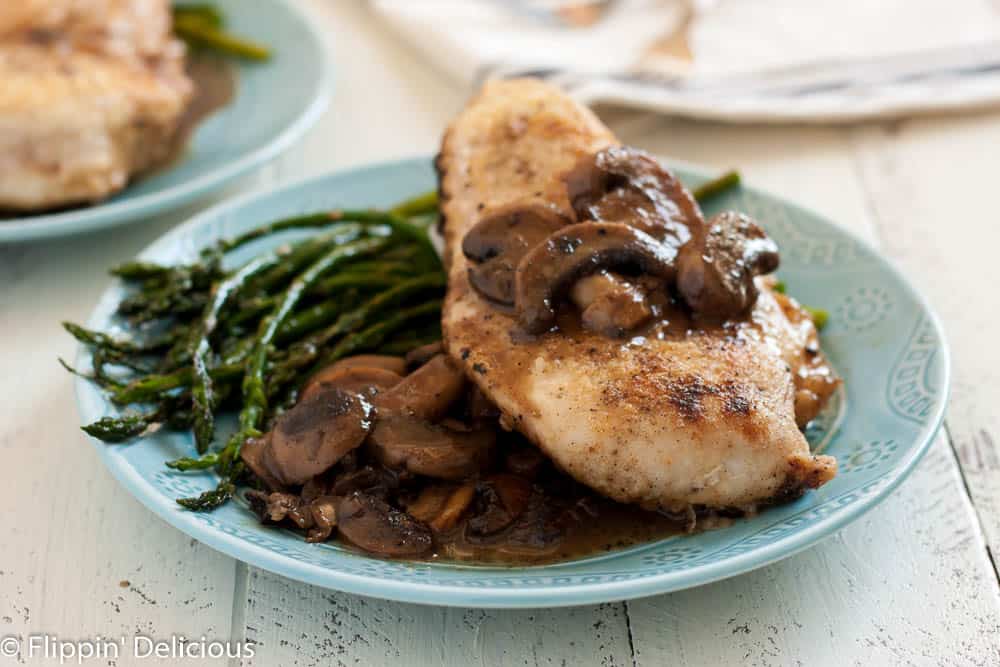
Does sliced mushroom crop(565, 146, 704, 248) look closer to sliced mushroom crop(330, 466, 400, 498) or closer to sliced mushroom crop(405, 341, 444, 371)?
sliced mushroom crop(405, 341, 444, 371)

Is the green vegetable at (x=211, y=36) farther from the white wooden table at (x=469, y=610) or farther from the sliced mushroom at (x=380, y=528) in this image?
the sliced mushroom at (x=380, y=528)

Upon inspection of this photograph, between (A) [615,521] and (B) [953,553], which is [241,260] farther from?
(B) [953,553]

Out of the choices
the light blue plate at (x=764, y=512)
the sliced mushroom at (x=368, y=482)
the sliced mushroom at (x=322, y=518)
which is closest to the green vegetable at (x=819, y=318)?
the light blue plate at (x=764, y=512)

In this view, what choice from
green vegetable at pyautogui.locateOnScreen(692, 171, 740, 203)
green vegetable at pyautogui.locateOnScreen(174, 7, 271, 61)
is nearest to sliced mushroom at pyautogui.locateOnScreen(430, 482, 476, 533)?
green vegetable at pyautogui.locateOnScreen(692, 171, 740, 203)

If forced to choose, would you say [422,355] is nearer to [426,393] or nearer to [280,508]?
[426,393]

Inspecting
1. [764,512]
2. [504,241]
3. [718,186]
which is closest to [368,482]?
[504,241]

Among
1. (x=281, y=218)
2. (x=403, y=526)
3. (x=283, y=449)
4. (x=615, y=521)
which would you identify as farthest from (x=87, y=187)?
(x=615, y=521)
